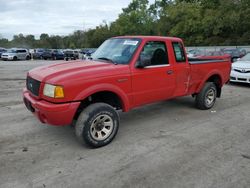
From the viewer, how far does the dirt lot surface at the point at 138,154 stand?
3402 mm

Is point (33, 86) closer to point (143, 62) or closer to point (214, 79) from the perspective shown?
point (143, 62)

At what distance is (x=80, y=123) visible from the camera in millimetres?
4164

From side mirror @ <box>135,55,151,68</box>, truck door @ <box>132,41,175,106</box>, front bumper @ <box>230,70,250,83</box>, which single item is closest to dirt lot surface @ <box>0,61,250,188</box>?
truck door @ <box>132,41,175,106</box>

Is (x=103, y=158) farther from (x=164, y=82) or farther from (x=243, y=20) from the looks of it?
(x=243, y=20)

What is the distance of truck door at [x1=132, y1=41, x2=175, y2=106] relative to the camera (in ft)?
16.0

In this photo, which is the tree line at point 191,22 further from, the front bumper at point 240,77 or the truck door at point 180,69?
the truck door at point 180,69

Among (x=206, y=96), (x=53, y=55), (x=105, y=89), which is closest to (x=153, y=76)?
(x=105, y=89)

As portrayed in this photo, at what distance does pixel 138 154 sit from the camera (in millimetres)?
4137

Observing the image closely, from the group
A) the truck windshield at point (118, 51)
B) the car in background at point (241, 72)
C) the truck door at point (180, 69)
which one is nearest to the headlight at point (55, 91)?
the truck windshield at point (118, 51)

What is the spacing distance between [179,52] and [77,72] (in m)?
2.63

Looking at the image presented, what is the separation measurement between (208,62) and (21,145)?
187 inches

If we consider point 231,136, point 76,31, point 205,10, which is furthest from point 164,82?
point 76,31

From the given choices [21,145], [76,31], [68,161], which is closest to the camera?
[68,161]

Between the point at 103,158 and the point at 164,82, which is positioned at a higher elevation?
the point at 164,82
